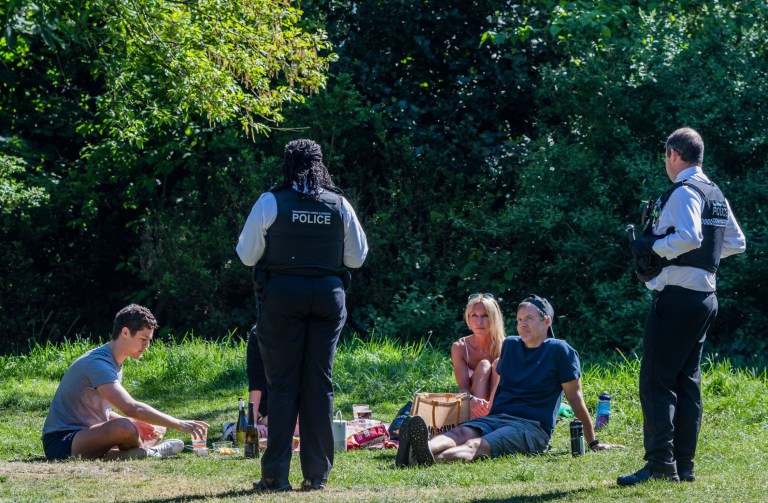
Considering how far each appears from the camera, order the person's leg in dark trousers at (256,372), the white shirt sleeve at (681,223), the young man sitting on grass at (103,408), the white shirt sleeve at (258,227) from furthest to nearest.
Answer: the person's leg in dark trousers at (256,372) → the young man sitting on grass at (103,408) → the white shirt sleeve at (258,227) → the white shirt sleeve at (681,223)

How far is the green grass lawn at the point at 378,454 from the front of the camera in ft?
20.6

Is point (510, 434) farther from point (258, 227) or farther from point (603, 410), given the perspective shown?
point (258, 227)

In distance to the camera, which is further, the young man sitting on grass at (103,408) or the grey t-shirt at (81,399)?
the grey t-shirt at (81,399)

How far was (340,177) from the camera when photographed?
1513cm

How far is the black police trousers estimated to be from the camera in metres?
6.33

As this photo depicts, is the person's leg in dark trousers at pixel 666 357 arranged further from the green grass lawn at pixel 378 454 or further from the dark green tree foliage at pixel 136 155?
the dark green tree foliage at pixel 136 155

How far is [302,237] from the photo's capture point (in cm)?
636

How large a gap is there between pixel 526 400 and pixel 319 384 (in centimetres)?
206

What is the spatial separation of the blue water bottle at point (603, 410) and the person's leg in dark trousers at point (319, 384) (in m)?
3.04

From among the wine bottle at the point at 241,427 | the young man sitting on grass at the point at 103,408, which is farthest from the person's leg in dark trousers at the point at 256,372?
the young man sitting on grass at the point at 103,408

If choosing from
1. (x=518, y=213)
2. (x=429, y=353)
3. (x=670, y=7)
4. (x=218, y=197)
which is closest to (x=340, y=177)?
(x=218, y=197)

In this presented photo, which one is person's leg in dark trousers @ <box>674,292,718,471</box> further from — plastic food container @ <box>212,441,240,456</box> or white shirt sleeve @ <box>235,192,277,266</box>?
plastic food container @ <box>212,441,240,456</box>

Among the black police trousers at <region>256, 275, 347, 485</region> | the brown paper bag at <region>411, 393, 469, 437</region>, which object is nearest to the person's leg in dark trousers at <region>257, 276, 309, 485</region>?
the black police trousers at <region>256, 275, 347, 485</region>

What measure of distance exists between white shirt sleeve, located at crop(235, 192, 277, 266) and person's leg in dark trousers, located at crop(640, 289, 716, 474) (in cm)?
217
